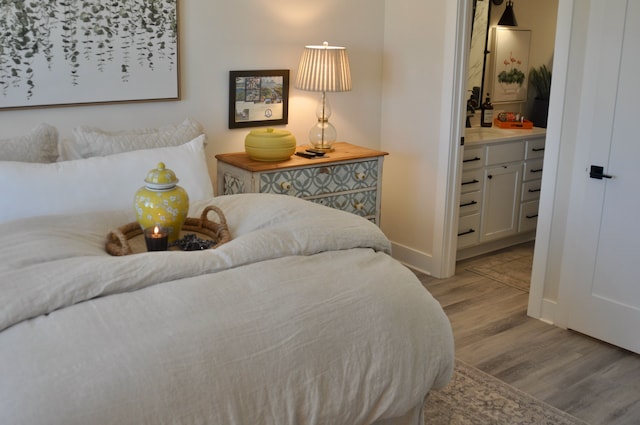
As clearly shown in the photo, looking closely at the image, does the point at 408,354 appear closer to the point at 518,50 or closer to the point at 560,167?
the point at 560,167

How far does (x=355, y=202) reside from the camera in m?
4.06

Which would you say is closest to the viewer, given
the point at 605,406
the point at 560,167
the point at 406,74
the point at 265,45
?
the point at 605,406

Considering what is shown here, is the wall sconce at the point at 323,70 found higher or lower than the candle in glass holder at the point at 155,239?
higher

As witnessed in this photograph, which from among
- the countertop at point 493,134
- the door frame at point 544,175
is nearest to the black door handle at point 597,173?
the door frame at point 544,175

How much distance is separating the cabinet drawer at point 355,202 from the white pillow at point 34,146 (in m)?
1.46

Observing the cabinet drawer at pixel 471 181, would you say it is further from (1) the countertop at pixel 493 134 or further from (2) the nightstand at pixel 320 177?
(2) the nightstand at pixel 320 177

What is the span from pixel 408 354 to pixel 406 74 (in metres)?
2.71

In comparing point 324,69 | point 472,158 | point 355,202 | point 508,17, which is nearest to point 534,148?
point 472,158

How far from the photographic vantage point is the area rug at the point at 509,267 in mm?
4374

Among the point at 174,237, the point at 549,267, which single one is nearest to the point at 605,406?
the point at 549,267

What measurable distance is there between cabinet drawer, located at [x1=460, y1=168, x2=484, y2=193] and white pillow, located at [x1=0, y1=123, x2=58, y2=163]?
8.62 ft

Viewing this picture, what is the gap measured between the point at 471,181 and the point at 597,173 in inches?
49.7

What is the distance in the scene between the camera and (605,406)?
2.92 metres

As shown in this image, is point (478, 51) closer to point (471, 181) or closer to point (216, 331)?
point (471, 181)
